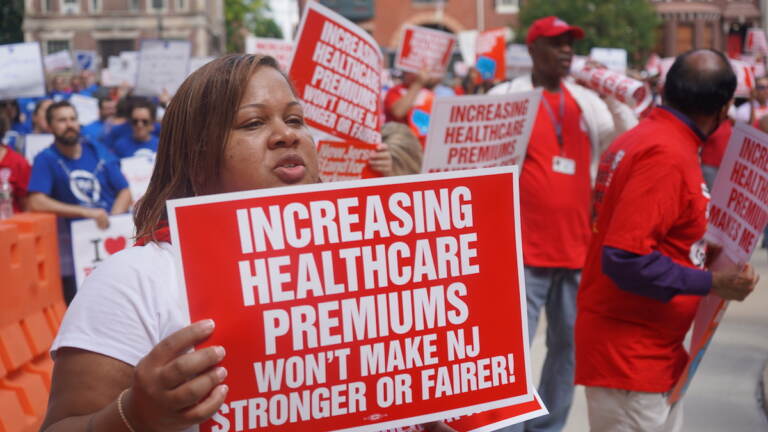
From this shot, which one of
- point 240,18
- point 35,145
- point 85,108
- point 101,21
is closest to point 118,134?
point 35,145

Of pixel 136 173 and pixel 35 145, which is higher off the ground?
pixel 136 173

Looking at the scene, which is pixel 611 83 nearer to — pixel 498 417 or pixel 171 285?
pixel 498 417

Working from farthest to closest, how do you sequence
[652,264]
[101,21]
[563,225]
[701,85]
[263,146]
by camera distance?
[101,21] → [563,225] → [701,85] → [652,264] → [263,146]

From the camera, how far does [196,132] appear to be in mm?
2037

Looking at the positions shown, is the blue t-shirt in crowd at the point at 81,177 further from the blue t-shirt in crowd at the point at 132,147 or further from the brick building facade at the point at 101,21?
the brick building facade at the point at 101,21

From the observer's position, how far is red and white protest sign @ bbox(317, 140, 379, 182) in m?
4.34

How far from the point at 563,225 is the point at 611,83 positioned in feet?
3.24

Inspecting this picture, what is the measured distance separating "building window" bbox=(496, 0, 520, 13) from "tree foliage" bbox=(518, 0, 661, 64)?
1046cm

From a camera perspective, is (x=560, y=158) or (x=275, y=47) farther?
(x=275, y=47)

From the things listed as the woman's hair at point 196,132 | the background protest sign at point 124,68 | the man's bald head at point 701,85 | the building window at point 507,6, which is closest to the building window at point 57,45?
the building window at point 507,6

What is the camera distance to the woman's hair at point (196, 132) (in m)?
2.02

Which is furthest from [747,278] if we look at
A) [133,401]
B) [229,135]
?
[133,401]

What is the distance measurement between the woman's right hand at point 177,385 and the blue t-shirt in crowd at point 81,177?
605cm

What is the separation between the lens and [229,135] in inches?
79.3
